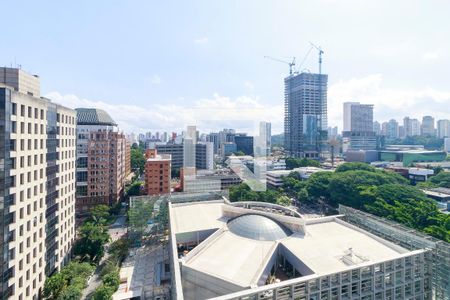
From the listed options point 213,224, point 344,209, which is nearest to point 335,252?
point 344,209

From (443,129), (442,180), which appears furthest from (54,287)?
(443,129)

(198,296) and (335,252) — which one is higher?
(335,252)

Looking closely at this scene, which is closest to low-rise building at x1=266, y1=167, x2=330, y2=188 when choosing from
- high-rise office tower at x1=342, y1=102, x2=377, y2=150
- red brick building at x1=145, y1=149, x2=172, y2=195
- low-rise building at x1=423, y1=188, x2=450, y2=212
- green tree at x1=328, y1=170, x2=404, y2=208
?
green tree at x1=328, y1=170, x2=404, y2=208

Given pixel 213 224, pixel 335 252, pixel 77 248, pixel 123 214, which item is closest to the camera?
pixel 335 252

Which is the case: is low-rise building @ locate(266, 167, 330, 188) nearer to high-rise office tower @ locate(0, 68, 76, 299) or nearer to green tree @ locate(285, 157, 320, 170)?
green tree @ locate(285, 157, 320, 170)

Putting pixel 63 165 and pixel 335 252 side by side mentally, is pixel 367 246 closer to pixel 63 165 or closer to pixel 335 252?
pixel 335 252

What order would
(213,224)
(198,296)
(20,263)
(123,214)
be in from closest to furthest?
(198,296), (20,263), (213,224), (123,214)

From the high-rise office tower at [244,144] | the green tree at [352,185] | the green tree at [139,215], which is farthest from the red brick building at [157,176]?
the high-rise office tower at [244,144]

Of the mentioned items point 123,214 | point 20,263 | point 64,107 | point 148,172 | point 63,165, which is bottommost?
point 123,214
